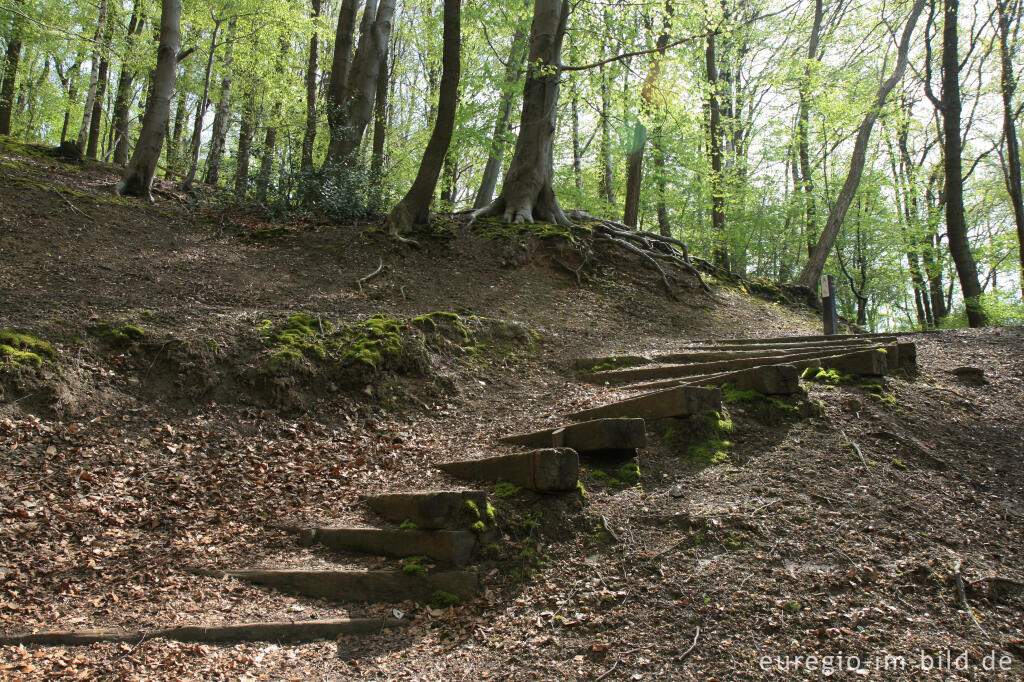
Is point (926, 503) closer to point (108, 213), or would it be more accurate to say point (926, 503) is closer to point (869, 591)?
point (869, 591)

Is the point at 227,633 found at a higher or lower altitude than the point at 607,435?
lower

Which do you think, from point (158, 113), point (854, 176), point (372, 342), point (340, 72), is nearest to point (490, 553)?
point (372, 342)

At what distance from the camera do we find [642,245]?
39.5 ft

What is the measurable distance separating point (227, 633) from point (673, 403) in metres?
3.33

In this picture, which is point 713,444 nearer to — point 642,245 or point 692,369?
point 692,369

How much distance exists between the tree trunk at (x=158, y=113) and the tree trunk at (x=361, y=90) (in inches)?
117

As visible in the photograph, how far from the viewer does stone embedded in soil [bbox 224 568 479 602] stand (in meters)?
3.24

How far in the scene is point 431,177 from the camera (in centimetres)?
1035

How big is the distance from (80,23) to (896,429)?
66.7ft

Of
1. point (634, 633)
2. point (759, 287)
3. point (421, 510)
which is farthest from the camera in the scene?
point (759, 287)

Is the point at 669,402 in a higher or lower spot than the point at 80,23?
lower

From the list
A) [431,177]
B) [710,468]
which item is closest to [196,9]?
[431,177]

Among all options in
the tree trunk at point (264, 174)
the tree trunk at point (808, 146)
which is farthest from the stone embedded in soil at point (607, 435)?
the tree trunk at point (808, 146)

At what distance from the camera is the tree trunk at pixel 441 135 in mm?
9383
